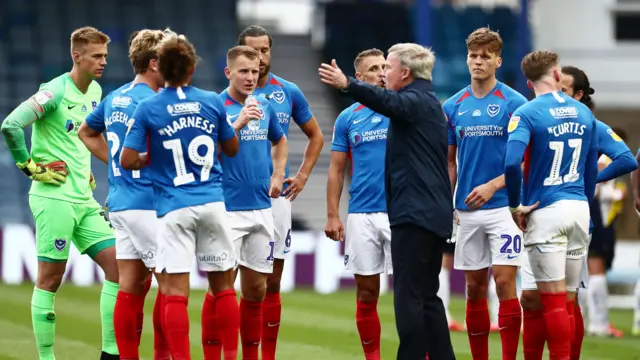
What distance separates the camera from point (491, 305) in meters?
12.4

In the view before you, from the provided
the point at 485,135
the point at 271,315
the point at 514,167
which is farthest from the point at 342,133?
the point at 514,167

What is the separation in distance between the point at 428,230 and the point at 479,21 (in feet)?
64.9

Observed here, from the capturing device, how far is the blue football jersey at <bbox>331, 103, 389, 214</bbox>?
317 inches

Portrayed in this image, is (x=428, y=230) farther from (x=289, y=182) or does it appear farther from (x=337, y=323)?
(x=337, y=323)

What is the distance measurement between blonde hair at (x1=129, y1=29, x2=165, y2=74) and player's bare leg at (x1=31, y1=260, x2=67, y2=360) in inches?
60.7

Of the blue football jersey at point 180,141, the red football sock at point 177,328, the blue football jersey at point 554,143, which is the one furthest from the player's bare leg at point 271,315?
the blue football jersey at point 554,143

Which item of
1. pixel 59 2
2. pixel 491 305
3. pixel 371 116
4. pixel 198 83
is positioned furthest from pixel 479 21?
pixel 371 116

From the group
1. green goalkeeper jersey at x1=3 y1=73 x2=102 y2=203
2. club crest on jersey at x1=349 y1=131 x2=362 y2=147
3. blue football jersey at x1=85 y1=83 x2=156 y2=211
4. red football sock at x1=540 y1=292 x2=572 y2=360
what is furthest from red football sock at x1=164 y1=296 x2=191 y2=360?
red football sock at x1=540 y1=292 x2=572 y2=360

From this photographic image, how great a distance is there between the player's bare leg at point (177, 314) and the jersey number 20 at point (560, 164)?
2.41m

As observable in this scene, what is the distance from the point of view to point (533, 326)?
25.0ft

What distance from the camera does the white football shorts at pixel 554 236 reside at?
282 inches

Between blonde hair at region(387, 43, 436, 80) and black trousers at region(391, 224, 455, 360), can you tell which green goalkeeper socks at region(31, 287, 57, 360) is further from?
blonde hair at region(387, 43, 436, 80)

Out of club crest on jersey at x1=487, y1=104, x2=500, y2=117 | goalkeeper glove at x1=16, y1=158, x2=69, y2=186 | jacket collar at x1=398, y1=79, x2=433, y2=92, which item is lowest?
goalkeeper glove at x1=16, y1=158, x2=69, y2=186

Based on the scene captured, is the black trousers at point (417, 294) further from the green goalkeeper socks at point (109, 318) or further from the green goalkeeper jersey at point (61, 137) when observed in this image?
the green goalkeeper jersey at point (61, 137)
